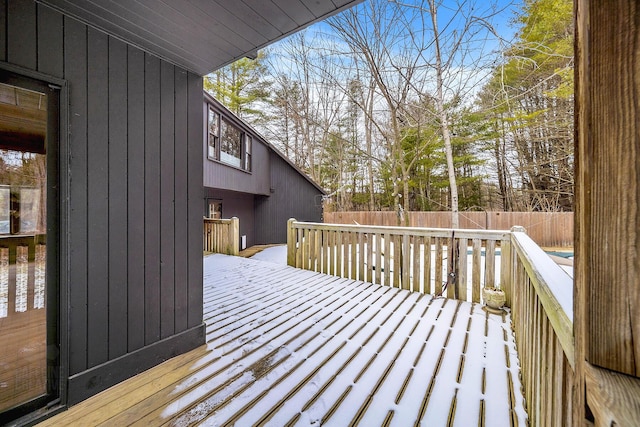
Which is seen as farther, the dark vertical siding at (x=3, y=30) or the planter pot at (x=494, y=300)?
the planter pot at (x=494, y=300)

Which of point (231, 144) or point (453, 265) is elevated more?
point (231, 144)

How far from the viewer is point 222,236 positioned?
7.35 meters

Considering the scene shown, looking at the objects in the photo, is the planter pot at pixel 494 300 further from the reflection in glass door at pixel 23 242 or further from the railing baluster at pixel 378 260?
the reflection in glass door at pixel 23 242

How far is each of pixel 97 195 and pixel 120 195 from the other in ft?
0.44

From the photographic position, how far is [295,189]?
39.2ft

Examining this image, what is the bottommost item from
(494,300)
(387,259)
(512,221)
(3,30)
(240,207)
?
(494,300)

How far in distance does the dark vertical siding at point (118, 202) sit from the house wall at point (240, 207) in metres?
7.17

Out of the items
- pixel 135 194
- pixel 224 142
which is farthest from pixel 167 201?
pixel 224 142

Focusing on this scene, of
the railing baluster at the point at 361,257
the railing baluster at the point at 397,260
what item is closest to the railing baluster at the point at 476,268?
the railing baluster at the point at 397,260

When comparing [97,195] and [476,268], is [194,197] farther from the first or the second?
[476,268]

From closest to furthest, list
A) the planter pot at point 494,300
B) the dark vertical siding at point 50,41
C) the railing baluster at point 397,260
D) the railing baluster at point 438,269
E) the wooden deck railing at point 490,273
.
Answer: the wooden deck railing at point 490,273 → the dark vertical siding at point 50,41 → the planter pot at point 494,300 → the railing baluster at point 438,269 → the railing baluster at point 397,260

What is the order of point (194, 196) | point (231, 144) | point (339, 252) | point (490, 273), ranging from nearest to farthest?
point (194, 196), point (490, 273), point (339, 252), point (231, 144)

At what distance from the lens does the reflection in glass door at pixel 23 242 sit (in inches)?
61.7

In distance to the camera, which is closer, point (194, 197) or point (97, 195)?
point (97, 195)
